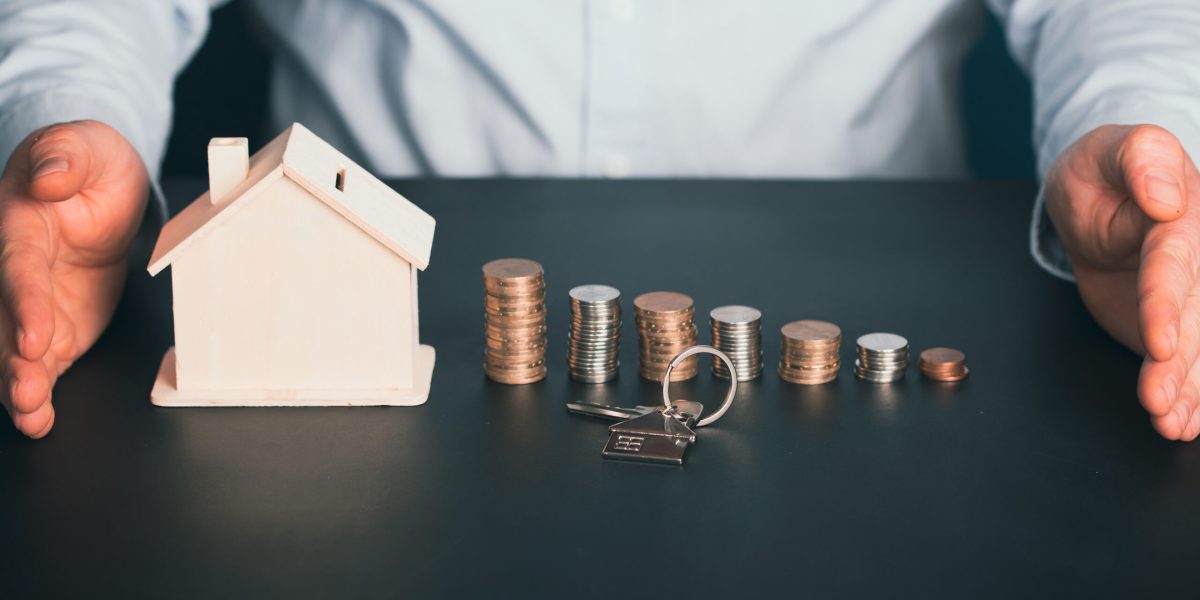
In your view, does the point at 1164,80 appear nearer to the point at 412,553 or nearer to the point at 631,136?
the point at 631,136

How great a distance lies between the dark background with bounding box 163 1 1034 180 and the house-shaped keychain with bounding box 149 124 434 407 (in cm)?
127

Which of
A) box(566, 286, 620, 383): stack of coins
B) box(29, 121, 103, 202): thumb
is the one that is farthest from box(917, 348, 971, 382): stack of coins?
box(29, 121, 103, 202): thumb

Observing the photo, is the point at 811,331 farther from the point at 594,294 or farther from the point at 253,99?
the point at 253,99

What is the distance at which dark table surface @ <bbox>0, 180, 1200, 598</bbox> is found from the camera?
2.03 ft

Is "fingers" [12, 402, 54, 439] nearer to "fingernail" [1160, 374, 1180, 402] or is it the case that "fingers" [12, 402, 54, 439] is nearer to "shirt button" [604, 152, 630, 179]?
"fingernail" [1160, 374, 1180, 402]

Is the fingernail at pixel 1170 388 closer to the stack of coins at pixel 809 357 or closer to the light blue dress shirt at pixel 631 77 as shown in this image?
the stack of coins at pixel 809 357

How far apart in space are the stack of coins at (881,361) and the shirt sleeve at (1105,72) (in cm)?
31

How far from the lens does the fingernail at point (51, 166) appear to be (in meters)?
0.84

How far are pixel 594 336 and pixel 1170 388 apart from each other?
399mm

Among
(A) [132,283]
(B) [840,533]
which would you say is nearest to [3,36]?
(A) [132,283]

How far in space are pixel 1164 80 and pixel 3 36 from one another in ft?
4.03

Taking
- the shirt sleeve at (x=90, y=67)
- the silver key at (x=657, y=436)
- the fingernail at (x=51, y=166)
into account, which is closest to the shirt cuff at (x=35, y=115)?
the shirt sleeve at (x=90, y=67)

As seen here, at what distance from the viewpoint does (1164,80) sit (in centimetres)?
120

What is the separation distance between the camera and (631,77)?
156 centimetres
